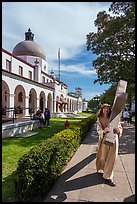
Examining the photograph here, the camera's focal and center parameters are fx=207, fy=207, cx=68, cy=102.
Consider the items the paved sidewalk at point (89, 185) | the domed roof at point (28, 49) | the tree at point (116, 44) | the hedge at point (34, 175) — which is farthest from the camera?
the domed roof at point (28, 49)

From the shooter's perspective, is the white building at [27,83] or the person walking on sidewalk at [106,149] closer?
the person walking on sidewalk at [106,149]

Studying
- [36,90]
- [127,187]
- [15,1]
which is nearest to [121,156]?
[127,187]

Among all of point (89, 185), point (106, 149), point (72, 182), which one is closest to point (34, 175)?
point (72, 182)

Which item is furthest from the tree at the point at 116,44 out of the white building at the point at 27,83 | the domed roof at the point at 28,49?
the domed roof at the point at 28,49

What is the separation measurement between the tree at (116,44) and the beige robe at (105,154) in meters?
9.53

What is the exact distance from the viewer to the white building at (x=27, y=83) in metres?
21.0

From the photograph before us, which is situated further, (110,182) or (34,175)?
(110,182)

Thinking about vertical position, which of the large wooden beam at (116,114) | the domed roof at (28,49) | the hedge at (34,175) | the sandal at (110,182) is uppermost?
the domed roof at (28,49)

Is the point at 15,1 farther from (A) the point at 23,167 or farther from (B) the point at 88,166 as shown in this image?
(B) the point at 88,166

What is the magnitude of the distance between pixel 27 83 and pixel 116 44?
1288 centimetres

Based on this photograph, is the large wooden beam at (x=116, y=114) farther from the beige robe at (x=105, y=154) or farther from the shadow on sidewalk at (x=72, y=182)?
the shadow on sidewalk at (x=72, y=182)

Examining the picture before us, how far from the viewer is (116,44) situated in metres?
15.0

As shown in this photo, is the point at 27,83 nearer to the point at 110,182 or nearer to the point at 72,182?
the point at 72,182

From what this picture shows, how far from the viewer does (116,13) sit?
14.7 metres
